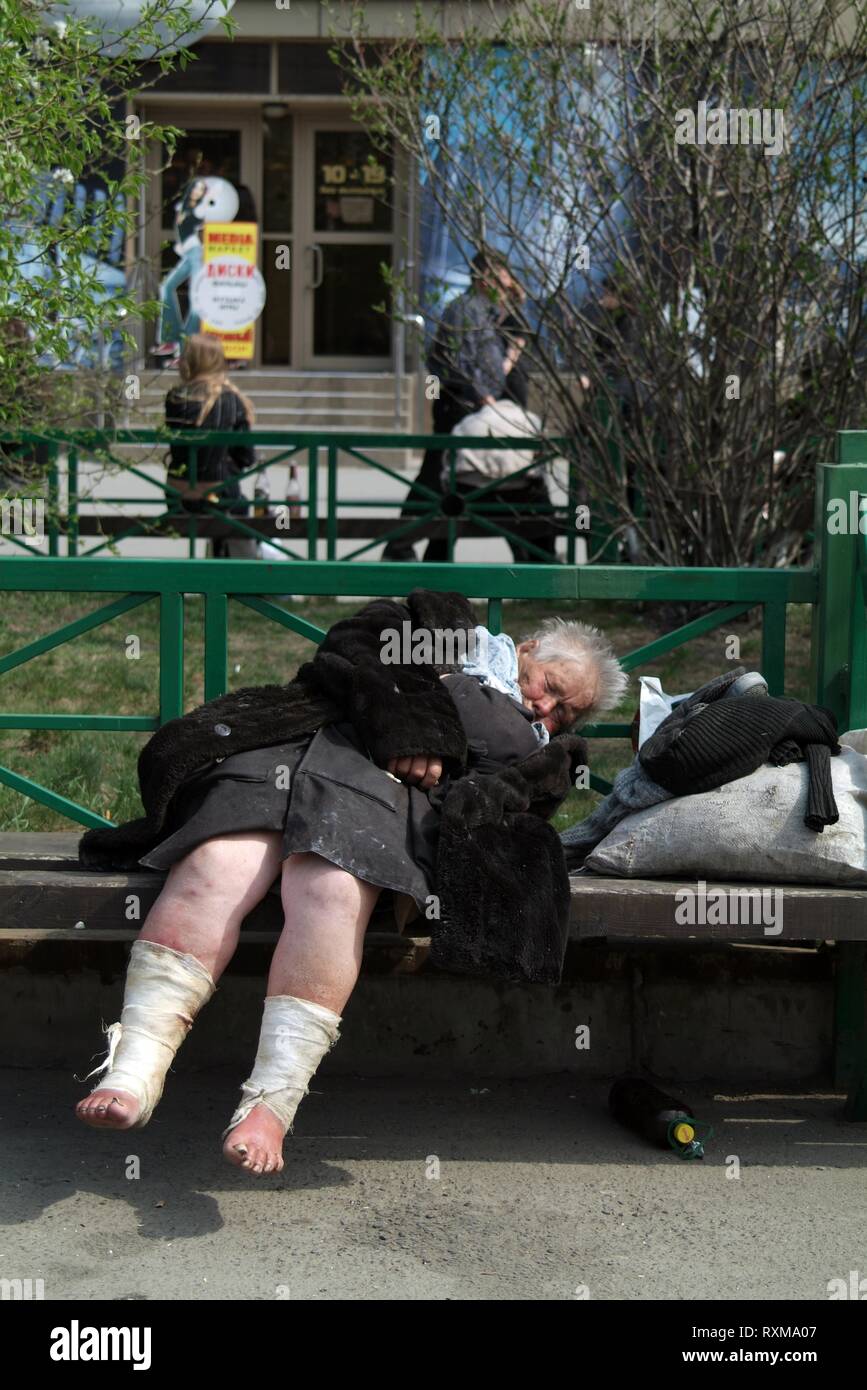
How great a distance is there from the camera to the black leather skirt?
143 inches

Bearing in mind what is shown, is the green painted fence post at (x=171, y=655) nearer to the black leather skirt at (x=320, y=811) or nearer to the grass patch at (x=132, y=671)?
the black leather skirt at (x=320, y=811)

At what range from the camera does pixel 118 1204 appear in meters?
3.67

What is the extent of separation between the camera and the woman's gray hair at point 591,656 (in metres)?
4.26

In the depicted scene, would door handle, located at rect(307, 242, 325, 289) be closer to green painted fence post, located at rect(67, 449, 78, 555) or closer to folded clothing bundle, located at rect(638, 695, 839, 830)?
green painted fence post, located at rect(67, 449, 78, 555)

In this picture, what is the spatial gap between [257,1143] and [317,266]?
653 inches

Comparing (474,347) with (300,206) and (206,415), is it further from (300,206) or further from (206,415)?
(300,206)

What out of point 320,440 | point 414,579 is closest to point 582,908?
point 414,579

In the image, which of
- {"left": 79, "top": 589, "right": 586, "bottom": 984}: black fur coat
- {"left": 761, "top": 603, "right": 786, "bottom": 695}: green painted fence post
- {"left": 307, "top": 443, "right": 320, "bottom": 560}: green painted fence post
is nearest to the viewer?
{"left": 79, "top": 589, "right": 586, "bottom": 984}: black fur coat

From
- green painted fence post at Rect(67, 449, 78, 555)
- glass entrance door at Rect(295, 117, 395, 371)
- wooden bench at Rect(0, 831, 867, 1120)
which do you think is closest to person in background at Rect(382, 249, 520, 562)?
green painted fence post at Rect(67, 449, 78, 555)

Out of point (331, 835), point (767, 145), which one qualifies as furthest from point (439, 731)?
point (767, 145)

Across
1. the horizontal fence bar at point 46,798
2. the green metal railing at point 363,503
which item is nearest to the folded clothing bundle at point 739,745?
the horizontal fence bar at point 46,798

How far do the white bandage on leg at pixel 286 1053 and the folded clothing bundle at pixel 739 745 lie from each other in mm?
919

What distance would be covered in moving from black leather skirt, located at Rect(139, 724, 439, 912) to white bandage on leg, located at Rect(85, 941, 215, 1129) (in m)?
0.23

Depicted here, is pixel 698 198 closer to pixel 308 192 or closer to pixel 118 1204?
pixel 118 1204
